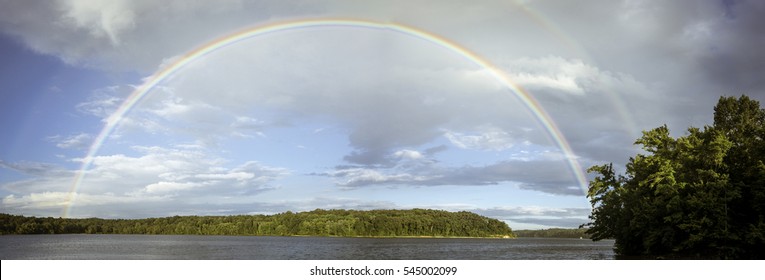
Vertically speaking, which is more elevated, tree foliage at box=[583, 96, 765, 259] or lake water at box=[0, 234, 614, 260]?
tree foliage at box=[583, 96, 765, 259]

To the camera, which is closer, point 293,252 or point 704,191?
point 704,191

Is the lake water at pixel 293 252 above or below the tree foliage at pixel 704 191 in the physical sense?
below

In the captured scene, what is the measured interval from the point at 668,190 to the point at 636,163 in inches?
373

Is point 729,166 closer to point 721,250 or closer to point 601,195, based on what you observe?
point 721,250

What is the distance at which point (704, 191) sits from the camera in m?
51.4

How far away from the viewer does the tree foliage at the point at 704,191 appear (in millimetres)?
49594

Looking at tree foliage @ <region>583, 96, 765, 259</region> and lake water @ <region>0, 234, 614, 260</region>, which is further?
lake water @ <region>0, 234, 614, 260</region>

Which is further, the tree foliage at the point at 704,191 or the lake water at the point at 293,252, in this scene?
the lake water at the point at 293,252

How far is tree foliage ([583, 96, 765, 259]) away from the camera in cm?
4959

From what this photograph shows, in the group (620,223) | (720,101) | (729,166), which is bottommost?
(620,223)

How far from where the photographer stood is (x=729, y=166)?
52.7 m

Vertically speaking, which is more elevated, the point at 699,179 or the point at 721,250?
the point at 699,179
